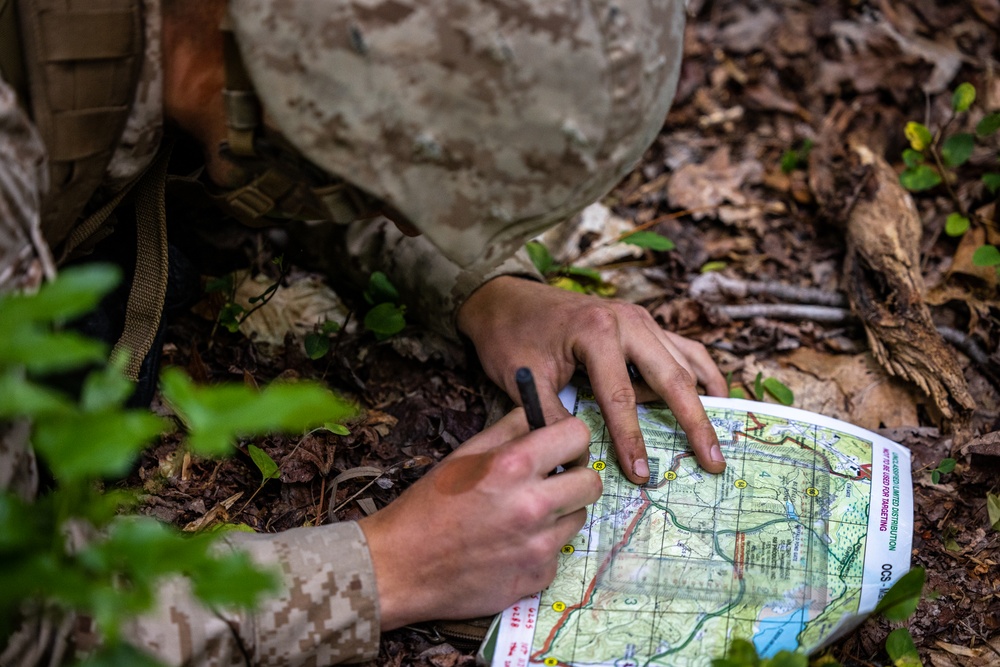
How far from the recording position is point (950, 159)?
3012 millimetres

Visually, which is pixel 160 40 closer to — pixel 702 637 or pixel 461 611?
pixel 461 611

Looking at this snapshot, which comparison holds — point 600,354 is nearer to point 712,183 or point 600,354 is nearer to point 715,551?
point 715,551

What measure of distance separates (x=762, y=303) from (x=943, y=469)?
826mm

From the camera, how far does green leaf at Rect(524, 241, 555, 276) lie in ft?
9.45

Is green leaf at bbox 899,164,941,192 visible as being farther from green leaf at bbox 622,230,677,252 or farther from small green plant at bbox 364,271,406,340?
small green plant at bbox 364,271,406,340

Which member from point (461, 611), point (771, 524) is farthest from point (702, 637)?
point (461, 611)

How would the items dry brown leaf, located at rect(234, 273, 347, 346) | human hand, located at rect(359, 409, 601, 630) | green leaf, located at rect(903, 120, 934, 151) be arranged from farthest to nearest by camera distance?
green leaf, located at rect(903, 120, 934, 151) → dry brown leaf, located at rect(234, 273, 347, 346) → human hand, located at rect(359, 409, 601, 630)

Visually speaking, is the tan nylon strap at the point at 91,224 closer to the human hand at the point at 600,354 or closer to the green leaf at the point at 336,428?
the green leaf at the point at 336,428

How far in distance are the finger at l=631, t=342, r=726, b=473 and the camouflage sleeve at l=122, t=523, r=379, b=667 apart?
0.83 meters

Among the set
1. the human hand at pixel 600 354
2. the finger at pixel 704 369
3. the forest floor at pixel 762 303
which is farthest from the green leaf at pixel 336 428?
the finger at pixel 704 369

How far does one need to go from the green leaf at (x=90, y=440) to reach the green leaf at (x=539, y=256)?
6.15ft

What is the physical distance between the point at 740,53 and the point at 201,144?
8.85 feet

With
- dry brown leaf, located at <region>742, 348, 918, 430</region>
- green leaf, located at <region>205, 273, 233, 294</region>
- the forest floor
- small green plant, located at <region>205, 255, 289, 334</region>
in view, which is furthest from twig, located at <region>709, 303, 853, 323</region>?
green leaf, located at <region>205, 273, 233, 294</region>

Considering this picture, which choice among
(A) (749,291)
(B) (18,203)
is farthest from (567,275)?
(B) (18,203)
